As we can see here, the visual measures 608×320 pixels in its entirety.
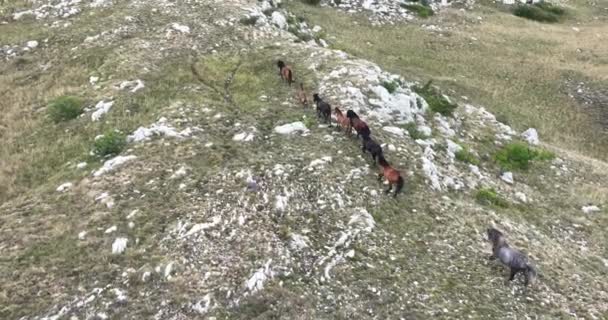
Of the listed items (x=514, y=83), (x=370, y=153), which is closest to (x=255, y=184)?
(x=370, y=153)

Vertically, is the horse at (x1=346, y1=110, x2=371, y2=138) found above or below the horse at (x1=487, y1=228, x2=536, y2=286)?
above

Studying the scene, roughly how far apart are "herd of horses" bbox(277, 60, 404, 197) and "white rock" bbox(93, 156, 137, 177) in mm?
5500

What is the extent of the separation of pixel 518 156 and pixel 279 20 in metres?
12.4

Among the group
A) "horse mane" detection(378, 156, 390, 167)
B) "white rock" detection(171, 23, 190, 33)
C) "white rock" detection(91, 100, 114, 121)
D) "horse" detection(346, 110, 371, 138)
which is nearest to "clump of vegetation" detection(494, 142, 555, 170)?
"horse" detection(346, 110, 371, 138)

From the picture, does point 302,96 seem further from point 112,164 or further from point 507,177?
point 507,177

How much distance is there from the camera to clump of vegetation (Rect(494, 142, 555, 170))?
18.4 metres

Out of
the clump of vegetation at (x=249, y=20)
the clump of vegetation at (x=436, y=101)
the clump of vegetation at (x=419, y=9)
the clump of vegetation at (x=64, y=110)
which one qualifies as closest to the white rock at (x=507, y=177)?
the clump of vegetation at (x=436, y=101)

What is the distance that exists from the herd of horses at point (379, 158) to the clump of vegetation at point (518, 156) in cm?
559

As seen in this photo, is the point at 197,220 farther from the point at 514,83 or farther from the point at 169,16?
the point at 514,83

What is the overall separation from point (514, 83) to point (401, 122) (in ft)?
45.6

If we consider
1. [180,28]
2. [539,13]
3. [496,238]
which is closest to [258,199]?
[496,238]

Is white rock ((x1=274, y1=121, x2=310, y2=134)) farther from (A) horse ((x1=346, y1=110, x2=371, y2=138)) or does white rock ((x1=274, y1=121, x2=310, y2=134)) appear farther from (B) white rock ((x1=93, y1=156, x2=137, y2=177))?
(B) white rock ((x1=93, y1=156, x2=137, y2=177))

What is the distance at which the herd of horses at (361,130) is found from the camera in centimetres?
1356

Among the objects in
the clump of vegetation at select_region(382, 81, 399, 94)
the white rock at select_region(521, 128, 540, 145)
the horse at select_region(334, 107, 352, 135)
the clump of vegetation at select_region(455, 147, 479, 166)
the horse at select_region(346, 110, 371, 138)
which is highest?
the horse at select_region(346, 110, 371, 138)
